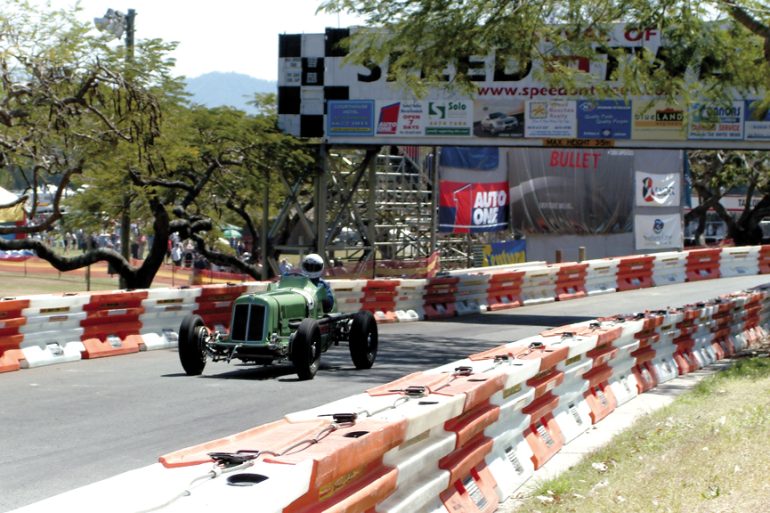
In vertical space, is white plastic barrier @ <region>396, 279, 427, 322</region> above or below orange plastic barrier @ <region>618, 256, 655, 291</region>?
below

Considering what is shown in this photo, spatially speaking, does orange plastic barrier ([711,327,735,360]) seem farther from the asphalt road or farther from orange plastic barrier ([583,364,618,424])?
orange plastic barrier ([583,364,618,424])

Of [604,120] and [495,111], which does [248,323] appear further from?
[604,120]

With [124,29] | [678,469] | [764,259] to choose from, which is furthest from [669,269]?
[678,469]

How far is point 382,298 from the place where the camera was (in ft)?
71.7

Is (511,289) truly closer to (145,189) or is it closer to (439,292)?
(439,292)

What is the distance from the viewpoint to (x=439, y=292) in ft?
76.8

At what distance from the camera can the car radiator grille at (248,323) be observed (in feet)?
43.4

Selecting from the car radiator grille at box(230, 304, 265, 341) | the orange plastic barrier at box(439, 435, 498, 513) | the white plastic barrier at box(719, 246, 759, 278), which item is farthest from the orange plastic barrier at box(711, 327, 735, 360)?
the white plastic barrier at box(719, 246, 759, 278)

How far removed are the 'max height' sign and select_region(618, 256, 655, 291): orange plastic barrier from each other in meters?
5.10

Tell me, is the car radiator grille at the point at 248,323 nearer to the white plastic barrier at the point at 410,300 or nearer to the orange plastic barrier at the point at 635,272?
the white plastic barrier at the point at 410,300

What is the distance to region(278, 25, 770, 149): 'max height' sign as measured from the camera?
82.1 ft

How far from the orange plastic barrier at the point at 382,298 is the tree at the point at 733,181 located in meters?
33.7

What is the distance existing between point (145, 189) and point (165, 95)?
11.8 feet

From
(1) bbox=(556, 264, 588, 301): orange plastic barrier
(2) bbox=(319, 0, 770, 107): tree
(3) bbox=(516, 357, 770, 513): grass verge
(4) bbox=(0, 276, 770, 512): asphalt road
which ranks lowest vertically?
(4) bbox=(0, 276, 770, 512): asphalt road
